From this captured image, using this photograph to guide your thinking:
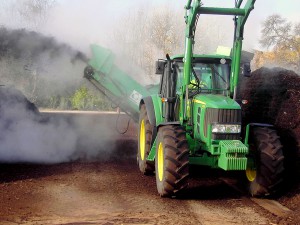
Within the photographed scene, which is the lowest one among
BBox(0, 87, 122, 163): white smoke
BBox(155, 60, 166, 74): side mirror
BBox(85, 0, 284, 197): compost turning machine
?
BBox(0, 87, 122, 163): white smoke

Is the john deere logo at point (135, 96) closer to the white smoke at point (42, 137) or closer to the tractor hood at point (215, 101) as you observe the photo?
the white smoke at point (42, 137)

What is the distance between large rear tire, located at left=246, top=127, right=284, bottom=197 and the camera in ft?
22.2

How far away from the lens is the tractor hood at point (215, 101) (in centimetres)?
686

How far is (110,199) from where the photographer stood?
6.84 metres

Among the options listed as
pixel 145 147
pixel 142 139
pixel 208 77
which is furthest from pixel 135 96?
Result: pixel 208 77

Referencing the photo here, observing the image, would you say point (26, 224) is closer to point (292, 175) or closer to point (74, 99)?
point (292, 175)

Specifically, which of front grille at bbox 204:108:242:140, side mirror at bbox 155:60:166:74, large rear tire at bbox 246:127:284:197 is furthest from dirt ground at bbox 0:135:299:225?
side mirror at bbox 155:60:166:74

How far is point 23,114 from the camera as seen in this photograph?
37.7 feet

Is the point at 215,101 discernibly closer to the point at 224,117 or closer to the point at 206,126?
the point at 224,117

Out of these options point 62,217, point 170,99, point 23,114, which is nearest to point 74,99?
point 23,114

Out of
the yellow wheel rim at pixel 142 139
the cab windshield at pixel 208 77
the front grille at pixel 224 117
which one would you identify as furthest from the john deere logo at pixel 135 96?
the front grille at pixel 224 117

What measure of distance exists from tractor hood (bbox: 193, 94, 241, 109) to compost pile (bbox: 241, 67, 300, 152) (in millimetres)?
908

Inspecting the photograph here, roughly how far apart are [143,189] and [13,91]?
6140 mm

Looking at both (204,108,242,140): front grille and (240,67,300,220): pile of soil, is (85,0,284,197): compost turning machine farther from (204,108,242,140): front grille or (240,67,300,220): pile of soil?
(240,67,300,220): pile of soil
